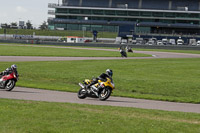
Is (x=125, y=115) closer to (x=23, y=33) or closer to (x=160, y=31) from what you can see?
(x=23, y=33)

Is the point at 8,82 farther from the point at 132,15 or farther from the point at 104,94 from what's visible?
the point at 132,15

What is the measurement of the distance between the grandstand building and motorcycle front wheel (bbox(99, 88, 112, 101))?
12354 cm

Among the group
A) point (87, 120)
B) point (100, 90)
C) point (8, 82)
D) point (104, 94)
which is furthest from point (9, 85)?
point (87, 120)

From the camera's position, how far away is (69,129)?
1018 cm

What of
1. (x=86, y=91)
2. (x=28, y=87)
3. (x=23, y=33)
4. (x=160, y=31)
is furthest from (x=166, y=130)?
(x=160, y=31)

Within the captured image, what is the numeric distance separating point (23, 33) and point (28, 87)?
111 m

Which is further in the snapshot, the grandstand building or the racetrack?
the grandstand building

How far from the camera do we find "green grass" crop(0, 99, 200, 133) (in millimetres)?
10297

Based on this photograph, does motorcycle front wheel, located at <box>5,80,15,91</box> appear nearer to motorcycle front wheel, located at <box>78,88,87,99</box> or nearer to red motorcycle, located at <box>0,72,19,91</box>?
red motorcycle, located at <box>0,72,19,91</box>

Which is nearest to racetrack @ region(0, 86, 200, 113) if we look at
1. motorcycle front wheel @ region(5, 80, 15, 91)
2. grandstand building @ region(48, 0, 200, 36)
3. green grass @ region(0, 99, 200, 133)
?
motorcycle front wheel @ region(5, 80, 15, 91)

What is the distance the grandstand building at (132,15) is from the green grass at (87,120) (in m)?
128

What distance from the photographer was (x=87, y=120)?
11.4 metres

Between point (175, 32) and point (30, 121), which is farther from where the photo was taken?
point (175, 32)

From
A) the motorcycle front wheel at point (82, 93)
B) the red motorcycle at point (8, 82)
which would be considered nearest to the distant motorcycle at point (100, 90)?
the motorcycle front wheel at point (82, 93)
